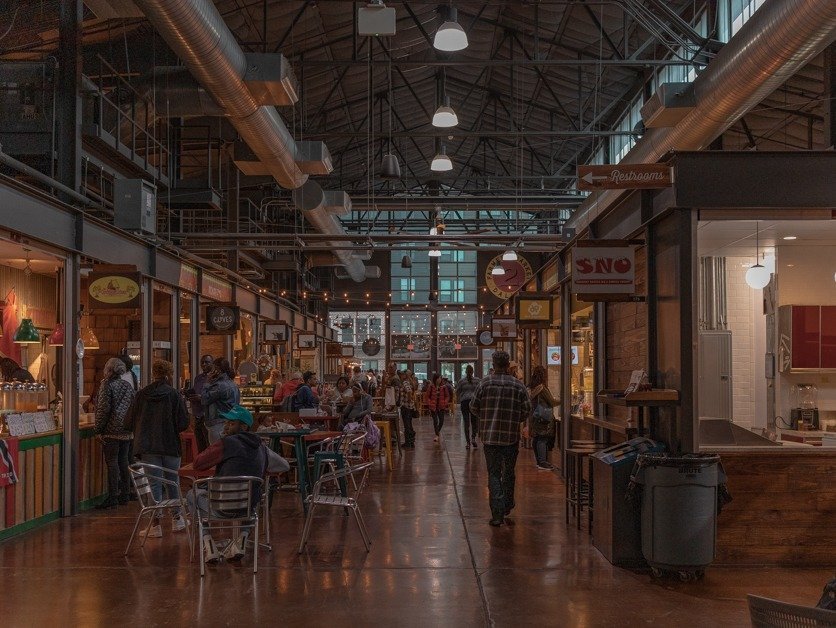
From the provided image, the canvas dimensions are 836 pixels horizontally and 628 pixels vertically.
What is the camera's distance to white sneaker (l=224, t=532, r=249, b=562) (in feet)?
21.6

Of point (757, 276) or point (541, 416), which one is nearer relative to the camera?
point (757, 276)

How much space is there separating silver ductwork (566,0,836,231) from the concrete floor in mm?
3521

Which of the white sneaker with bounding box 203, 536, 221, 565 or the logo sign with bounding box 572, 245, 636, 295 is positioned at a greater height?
the logo sign with bounding box 572, 245, 636, 295

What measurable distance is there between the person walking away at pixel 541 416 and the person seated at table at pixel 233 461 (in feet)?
19.5

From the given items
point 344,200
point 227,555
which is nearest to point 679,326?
point 227,555

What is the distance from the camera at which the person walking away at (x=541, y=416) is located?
11984 millimetres

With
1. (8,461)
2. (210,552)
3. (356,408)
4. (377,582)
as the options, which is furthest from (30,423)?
(356,408)

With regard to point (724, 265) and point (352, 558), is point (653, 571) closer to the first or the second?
point (352, 558)

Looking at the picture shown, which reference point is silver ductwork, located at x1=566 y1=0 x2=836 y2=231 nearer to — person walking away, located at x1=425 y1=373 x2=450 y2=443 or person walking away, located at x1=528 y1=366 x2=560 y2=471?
person walking away, located at x1=528 y1=366 x2=560 y2=471

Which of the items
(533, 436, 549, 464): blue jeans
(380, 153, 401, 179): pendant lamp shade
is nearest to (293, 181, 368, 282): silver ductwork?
(380, 153, 401, 179): pendant lamp shade

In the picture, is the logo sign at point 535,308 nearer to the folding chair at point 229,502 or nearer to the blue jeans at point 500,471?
the blue jeans at point 500,471

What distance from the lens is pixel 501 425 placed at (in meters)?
8.03

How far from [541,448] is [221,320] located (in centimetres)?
588

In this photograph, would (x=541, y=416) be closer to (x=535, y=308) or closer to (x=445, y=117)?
(x=535, y=308)
